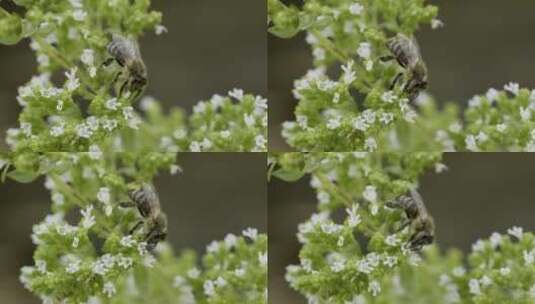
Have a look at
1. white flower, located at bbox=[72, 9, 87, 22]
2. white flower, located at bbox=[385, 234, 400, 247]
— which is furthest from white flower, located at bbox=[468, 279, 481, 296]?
white flower, located at bbox=[72, 9, 87, 22]

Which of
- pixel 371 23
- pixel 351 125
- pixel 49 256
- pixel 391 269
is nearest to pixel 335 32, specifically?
pixel 371 23

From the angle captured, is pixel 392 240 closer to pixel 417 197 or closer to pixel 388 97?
pixel 417 197

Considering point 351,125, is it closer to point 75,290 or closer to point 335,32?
point 335,32

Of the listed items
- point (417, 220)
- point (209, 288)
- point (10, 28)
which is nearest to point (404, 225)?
point (417, 220)

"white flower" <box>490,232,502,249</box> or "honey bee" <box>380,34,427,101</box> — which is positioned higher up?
"honey bee" <box>380,34,427,101</box>

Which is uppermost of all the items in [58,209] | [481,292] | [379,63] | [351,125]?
[379,63]

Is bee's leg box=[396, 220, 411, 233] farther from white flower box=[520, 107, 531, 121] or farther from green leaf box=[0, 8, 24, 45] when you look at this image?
green leaf box=[0, 8, 24, 45]

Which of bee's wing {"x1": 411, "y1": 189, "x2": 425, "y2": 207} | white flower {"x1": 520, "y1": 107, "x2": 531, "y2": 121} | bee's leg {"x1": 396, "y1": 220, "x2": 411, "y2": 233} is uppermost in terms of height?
white flower {"x1": 520, "y1": 107, "x2": 531, "y2": 121}
